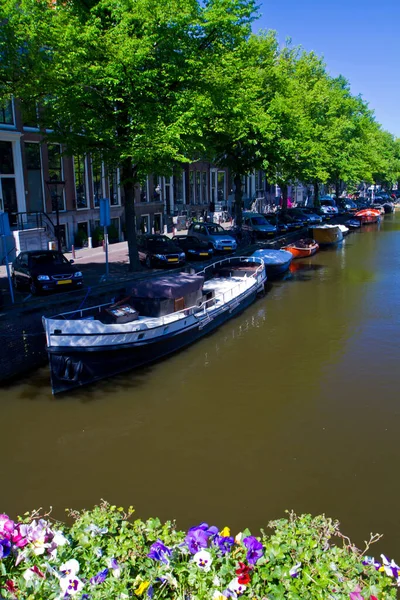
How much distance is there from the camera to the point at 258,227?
34938mm

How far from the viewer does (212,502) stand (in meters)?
8.30

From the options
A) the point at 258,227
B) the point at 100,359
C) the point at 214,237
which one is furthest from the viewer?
the point at 258,227

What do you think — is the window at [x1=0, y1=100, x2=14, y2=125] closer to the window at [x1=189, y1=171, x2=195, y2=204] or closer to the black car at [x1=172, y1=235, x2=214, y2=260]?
the black car at [x1=172, y1=235, x2=214, y2=260]

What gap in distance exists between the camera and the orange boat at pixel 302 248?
32375 mm

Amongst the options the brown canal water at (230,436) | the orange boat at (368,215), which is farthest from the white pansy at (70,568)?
the orange boat at (368,215)

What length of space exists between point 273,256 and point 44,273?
12995 mm

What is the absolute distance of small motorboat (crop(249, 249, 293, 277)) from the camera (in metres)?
25.7

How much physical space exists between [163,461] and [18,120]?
2120 centimetres

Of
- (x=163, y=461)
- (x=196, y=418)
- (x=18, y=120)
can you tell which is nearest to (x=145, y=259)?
(x=18, y=120)

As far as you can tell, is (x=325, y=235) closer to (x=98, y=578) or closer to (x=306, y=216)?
(x=306, y=216)

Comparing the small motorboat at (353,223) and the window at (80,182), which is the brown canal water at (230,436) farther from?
the small motorboat at (353,223)

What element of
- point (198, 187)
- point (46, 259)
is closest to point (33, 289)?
point (46, 259)

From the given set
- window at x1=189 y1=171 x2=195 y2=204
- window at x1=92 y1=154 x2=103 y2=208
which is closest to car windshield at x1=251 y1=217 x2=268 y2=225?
window at x1=189 y1=171 x2=195 y2=204

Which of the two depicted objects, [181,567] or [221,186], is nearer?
[181,567]
